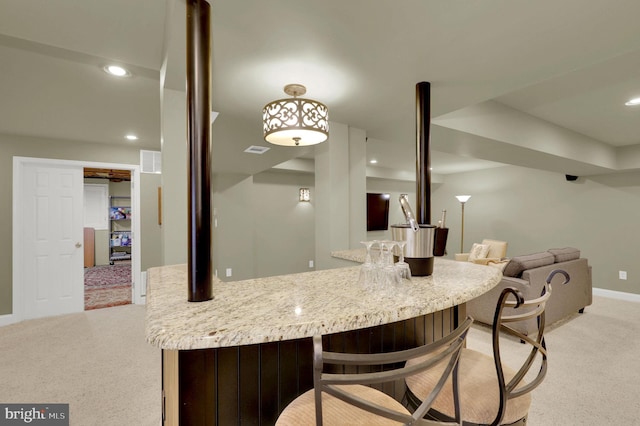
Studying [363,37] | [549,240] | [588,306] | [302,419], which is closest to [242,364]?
[302,419]

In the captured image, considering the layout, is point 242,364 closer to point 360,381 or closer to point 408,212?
point 360,381

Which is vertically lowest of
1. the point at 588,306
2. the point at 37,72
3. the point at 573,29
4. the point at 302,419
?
the point at 588,306

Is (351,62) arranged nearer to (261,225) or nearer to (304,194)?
(261,225)

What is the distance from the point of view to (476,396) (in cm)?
97

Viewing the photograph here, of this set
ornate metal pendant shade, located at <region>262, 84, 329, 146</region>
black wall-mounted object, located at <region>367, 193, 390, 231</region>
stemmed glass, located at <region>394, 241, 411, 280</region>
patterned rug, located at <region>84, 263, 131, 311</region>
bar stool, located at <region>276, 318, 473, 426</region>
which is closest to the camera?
bar stool, located at <region>276, 318, 473, 426</region>

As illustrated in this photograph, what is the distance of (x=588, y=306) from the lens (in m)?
4.28

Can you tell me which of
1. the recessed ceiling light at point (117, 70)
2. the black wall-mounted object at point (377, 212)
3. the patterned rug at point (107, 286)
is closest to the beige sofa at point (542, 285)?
the black wall-mounted object at point (377, 212)

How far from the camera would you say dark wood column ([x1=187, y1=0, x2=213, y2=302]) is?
944mm

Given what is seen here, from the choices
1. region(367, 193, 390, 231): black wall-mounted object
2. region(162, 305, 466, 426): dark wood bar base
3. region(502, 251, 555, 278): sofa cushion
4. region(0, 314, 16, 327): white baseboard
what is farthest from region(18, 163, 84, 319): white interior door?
region(502, 251, 555, 278): sofa cushion

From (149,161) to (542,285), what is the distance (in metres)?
5.55

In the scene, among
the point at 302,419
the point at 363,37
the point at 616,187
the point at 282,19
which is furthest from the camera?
the point at 616,187

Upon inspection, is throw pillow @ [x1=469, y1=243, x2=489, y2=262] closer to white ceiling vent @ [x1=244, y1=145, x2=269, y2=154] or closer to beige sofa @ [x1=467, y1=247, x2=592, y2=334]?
beige sofa @ [x1=467, y1=247, x2=592, y2=334]

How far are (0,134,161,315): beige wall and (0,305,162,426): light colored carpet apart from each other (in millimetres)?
723

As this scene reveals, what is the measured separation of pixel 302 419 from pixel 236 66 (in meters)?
1.77
